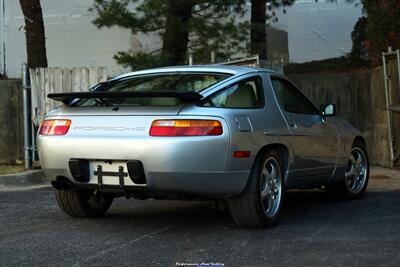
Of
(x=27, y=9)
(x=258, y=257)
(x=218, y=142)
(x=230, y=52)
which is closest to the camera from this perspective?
(x=258, y=257)

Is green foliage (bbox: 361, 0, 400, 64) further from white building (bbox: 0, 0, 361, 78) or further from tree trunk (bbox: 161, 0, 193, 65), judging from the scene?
white building (bbox: 0, 0, 361, 78)

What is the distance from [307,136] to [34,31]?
7.57 m

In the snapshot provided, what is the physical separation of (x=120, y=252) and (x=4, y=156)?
6727 mm

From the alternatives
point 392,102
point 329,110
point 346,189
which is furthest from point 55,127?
point 392,102

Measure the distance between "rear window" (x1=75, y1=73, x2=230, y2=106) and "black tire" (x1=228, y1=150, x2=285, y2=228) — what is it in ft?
2.87

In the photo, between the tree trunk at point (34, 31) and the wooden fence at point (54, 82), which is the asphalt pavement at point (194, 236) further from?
the tree trunk at point (34, 31)

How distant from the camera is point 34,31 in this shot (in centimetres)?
1238

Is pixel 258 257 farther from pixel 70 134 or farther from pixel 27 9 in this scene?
pixel 27 9

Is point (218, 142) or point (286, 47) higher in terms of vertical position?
point (286, 47)

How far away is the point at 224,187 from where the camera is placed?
17.5 ft

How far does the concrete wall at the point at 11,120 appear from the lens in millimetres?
11055

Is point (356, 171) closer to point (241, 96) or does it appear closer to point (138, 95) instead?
point (241, 96)

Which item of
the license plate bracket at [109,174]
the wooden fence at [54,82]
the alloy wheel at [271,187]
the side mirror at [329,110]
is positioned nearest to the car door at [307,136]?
the side mirror at [329,110]

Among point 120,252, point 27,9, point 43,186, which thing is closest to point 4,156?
point 43,186
